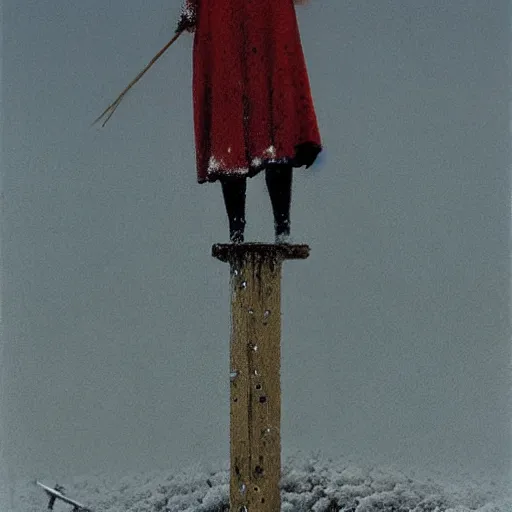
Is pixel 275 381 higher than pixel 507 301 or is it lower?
lower

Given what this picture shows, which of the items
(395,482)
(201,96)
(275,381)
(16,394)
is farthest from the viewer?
(395,482)

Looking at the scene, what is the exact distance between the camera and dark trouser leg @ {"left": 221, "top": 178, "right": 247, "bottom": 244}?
5.41ft

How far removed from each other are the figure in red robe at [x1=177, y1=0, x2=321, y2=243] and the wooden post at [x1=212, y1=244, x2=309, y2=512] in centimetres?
11

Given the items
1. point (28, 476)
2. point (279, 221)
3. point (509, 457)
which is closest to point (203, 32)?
point (279, 221)

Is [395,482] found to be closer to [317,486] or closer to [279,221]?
[317,486]

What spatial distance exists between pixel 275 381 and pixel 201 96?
2.30ft

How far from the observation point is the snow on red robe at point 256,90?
1595mm

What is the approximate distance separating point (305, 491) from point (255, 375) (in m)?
0.79

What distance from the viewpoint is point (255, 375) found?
1.53 m

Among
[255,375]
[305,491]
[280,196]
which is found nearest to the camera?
[255,375]

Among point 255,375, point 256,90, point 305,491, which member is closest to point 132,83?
point 256,90

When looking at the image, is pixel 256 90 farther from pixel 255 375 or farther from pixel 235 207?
pixel 255 375

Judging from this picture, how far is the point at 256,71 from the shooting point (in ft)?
5.27

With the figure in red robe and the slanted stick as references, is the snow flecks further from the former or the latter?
the slanted stick
